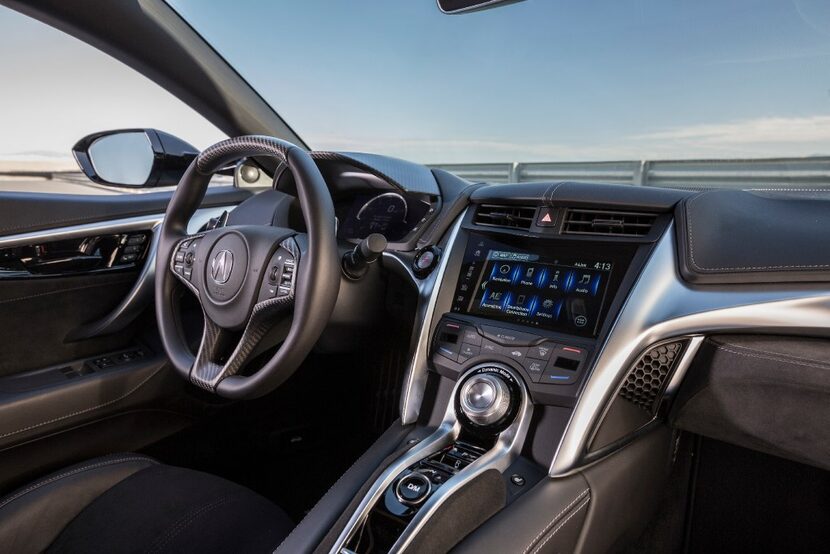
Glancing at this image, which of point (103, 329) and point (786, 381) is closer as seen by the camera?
point (786, 381)

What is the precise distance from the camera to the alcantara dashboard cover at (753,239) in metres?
1.17

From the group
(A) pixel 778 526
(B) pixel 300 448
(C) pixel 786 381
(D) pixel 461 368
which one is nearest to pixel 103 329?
(B) pixel 300 448

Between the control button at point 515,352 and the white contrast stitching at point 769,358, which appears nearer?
→ the white contrast stitching at point 769,358

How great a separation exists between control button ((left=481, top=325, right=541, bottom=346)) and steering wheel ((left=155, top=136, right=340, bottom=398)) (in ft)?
1.19

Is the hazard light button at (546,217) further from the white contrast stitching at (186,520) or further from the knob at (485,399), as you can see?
the white contrast stitching at (186,520)

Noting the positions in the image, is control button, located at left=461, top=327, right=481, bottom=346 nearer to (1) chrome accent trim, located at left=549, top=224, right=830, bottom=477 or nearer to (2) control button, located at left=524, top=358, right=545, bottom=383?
(2) control button, located at left=524, top=358, right=545, bottom=383

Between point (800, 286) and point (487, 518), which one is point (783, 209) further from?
point (487, 518)

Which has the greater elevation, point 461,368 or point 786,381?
point 786,381

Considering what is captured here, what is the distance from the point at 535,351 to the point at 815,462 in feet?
Result: 2.05

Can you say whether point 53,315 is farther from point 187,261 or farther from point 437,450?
point 437,450

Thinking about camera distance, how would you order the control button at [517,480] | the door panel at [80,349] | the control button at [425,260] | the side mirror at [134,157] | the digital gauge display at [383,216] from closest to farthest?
the control button at [517,480]
the control button at [425,260]
the door panel at [80,349]
the digital gauge display at [383,216]
the side mirror at [134,157]

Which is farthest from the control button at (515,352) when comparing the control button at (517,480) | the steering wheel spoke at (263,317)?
the steering wheel spoke at (263,317)

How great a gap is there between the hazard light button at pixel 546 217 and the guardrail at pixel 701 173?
0.40ft

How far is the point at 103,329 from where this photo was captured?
1.95 meters
